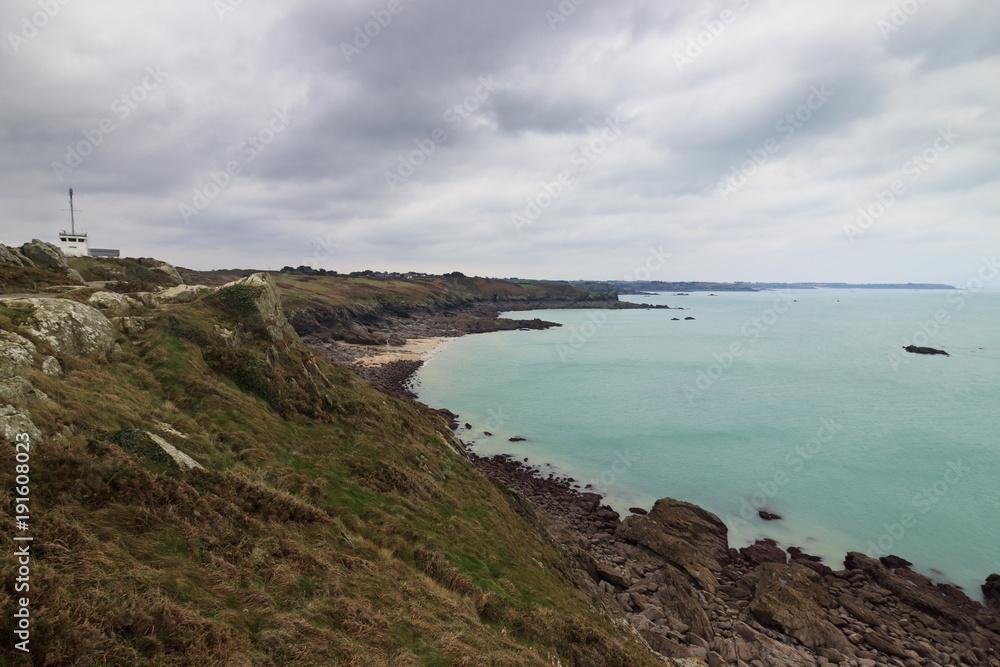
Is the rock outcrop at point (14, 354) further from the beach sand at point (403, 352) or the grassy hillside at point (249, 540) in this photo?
the beach sand at point (403, 352)

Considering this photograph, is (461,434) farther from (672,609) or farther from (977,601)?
(977,601)

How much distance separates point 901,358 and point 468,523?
349 feet

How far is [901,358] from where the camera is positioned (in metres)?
83.8

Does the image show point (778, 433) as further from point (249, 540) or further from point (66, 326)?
point (66, 326)

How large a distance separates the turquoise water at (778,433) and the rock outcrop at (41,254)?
34473mm

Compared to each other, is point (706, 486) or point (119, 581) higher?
point (119, 581)

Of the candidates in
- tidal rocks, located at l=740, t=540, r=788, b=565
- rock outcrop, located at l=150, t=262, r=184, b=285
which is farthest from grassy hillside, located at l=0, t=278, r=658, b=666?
rock outcrop, located at l=150, t=262, r=184, b=285

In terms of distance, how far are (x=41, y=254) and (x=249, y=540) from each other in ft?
132

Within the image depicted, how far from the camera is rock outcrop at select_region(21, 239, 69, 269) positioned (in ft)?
106

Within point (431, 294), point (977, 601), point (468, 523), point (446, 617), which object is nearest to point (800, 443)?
point (977, 601)

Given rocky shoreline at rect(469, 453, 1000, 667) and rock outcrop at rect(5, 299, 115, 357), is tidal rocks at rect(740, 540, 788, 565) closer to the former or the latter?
rocky shoreline at rect(469, 453, 1000, 667)

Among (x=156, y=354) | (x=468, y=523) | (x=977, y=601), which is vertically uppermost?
(x=156, y=354)

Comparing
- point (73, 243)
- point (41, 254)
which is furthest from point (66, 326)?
point (73, 243)

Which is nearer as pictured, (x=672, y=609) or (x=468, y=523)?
(x=468, y=523)
